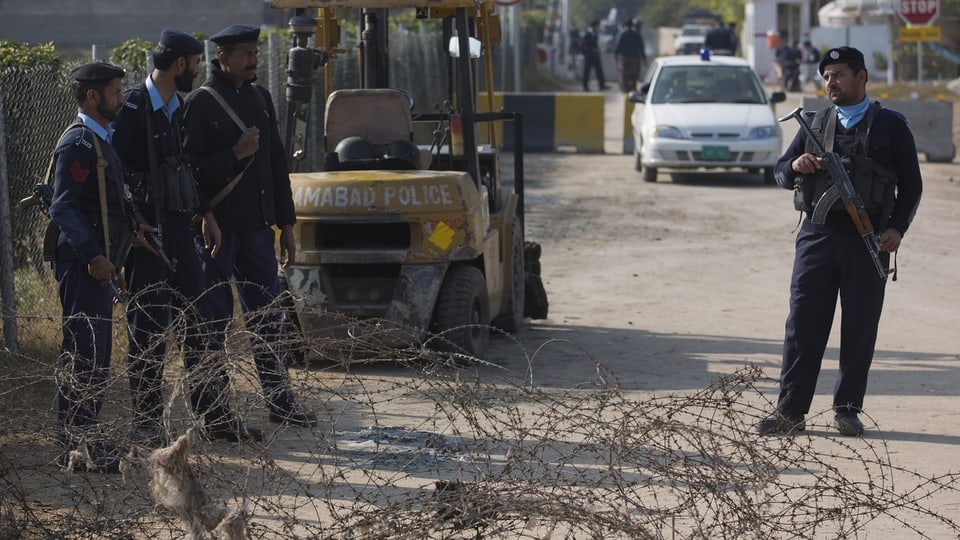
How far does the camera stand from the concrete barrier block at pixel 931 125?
65.6 ft

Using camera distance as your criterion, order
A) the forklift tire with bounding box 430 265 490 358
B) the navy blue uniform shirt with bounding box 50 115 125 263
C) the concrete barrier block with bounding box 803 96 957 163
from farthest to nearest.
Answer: the concrete barrier block with bounding box 803 96 957 163 → the forklift tire with bounding box 430 265 490 358 → the navy blue uniform shirt with bounding box 50 115 125 263

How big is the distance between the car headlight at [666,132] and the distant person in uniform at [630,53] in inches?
559

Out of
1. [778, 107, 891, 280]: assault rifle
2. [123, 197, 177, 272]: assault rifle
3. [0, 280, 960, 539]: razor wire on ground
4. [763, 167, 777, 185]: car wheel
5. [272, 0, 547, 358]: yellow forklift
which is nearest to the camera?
[0, 280, 960, 539]: razor wire on ground

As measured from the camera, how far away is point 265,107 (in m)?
7.00

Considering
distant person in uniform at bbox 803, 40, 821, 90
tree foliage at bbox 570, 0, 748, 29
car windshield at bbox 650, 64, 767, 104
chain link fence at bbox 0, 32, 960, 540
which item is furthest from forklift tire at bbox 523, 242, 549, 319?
tree foliage at bbox 570, 0, 748, 29

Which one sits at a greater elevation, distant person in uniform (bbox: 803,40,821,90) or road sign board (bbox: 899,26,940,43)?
road sign board (bbox: 899,26,940,43)

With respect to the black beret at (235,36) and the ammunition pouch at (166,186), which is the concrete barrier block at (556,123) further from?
the ammunition pouch at (166,186)

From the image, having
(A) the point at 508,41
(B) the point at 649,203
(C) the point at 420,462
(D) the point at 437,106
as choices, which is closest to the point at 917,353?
(D) the point at 437,106

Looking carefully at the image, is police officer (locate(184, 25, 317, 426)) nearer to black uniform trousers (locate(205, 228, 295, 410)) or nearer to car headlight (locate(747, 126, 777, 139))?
black uniform trousers (locate(205, 228, 295, 410))

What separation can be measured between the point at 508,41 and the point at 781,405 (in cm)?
2888

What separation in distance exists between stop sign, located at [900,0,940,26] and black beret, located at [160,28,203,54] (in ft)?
78.3

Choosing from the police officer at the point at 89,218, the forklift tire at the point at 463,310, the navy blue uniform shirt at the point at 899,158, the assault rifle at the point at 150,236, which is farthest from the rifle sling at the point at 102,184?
the navy blue uniform shirt at the point at 899,158

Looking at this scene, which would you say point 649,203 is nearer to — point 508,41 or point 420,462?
point 420,462

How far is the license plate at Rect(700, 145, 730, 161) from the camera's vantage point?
17922mm
